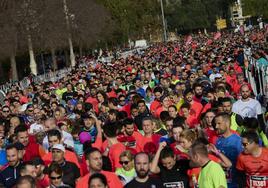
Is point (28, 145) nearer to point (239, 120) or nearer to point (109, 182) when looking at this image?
point (109, 182)

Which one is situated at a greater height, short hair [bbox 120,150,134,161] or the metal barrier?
the metal barrier

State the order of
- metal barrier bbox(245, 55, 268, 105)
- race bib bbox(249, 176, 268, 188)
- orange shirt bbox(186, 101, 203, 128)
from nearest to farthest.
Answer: race bib bbox(249, 176, 268, 188), orange shirt bbox(186, 101, 203, 128), metal barrier bbox(245, 55, 268, 105)

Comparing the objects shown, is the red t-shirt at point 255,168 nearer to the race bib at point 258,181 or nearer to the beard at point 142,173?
the race bib at point 258,181

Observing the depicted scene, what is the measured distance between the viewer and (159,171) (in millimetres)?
7207

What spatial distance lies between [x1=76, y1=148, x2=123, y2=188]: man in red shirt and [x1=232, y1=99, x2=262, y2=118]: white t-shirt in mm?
3712

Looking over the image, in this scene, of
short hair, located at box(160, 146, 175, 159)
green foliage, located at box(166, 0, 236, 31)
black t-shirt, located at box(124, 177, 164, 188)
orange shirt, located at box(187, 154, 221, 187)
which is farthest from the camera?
green foliage, located at box(166, 0, 236, 31)

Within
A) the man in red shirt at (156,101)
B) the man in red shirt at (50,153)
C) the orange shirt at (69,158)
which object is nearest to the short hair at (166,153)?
the orange shirt at (69,158)

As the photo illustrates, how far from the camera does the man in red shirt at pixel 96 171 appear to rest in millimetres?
7000

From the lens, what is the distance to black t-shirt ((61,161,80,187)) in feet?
25.1

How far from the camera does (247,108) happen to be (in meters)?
10.3

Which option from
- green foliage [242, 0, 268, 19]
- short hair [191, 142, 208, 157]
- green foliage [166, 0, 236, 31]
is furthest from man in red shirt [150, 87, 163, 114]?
green foliage [166, 0, 236, 31]

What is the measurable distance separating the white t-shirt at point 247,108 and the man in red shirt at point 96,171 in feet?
12.2

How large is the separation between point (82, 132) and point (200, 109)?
2.44 meters

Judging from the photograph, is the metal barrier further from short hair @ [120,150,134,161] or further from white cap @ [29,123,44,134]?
short hair @ [120,150,134,161]
